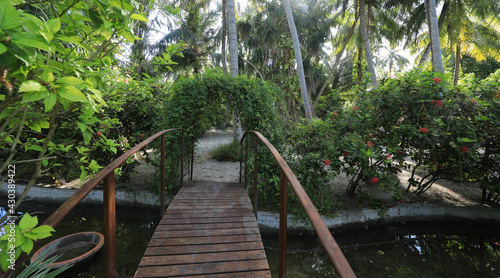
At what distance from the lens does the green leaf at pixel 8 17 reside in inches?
24.1

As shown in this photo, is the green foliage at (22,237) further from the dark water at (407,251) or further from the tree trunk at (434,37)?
the tree trunk at (434,37)

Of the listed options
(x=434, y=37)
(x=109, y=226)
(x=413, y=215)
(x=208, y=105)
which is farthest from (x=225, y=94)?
(x=434, y=37)

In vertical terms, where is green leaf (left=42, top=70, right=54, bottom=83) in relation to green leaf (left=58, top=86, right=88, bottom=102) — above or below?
above

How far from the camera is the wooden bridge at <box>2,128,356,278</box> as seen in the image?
104cm

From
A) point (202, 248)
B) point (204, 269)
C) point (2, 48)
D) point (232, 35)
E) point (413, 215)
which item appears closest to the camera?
point (2, 48)

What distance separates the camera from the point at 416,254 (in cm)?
357

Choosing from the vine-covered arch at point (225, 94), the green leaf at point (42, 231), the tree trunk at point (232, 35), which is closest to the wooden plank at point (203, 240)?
the green leaf at point (42, 231)

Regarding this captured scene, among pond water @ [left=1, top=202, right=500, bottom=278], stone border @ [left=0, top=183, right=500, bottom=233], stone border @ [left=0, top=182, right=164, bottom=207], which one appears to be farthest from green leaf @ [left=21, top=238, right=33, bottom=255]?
stone border @ [left=0, top=182, right=164, bottom=207]

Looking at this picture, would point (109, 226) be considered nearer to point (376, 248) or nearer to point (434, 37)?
point (376, 248)

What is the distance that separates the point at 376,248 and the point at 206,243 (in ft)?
10.3

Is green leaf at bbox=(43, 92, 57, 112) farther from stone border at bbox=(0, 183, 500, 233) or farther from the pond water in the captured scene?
stone border at bbox=(0, 183, 500, 233)

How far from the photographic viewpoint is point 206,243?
6.59ft

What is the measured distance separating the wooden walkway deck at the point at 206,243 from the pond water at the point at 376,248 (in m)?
1.24

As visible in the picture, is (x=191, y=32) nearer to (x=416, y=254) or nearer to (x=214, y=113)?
(x=214, y=113)
